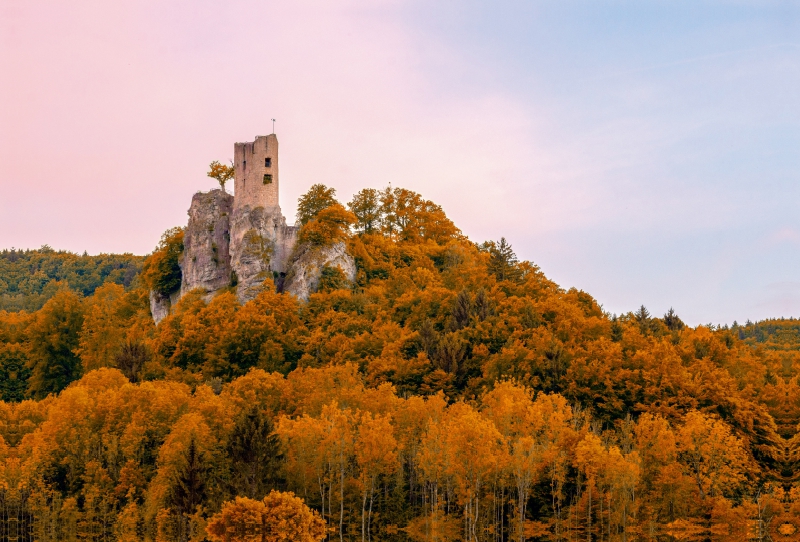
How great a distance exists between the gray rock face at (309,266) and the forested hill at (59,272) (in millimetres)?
85089

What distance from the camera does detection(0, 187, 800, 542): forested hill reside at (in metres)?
54.7

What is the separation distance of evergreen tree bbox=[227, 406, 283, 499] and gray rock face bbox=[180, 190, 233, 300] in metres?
35.5

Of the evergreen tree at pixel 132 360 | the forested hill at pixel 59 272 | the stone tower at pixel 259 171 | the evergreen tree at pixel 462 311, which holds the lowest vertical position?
the evergreen tree at pixel 132 360

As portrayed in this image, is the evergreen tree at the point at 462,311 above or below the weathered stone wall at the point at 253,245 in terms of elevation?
below

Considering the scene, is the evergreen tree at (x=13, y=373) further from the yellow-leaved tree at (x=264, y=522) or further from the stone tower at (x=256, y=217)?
the yellow-leaved tree at (x=264, y=522)

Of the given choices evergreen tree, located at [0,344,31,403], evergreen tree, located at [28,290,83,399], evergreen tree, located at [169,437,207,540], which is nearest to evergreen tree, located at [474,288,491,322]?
evergreen tree, located at [169,437,207,540]

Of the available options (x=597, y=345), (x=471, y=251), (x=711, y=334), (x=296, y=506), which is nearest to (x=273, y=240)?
(x=471, y=251)

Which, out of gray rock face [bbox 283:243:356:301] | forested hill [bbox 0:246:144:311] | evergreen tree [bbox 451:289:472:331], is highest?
forested hill [bbox 0:246:144:311]

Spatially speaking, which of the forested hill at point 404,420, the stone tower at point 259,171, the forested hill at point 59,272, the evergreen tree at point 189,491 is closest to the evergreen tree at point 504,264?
the forested hill at point 404,420

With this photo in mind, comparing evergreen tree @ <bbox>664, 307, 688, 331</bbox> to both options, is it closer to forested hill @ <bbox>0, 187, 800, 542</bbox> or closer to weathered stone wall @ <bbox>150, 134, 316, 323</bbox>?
forested hill @ <bbox>0, 187, 800, 542</bbox>

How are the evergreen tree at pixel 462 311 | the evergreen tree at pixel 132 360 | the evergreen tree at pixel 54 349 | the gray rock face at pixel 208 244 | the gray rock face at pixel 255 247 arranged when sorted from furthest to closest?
the gray rock face at pixel 208 244, the evergreen tree at pixel 54 349, the gray rock face at pixel 255 247, the evergreen tree at pixel 132 360, the evergreen tree at pixel 462 311

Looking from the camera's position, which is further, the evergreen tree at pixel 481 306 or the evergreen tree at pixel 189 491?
the evergreen tree at pixel 481 306

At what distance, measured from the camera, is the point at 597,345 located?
235ft

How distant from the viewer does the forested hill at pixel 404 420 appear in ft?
179
